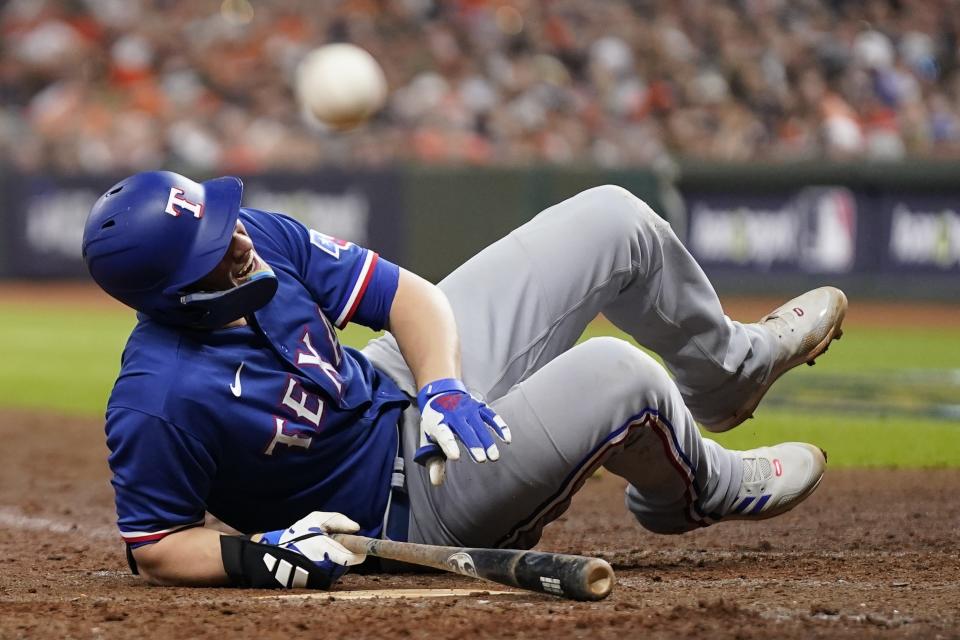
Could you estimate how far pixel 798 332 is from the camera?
3.75 metres

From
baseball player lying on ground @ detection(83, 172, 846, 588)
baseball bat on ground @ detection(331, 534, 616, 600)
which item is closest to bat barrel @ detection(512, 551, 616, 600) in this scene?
baseball bat on ground @ detection(331, 534, 616, 600)

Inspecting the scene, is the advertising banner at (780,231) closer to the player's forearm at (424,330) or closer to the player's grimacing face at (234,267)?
the player's forearm at (424,330)

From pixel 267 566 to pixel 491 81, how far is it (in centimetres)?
1229

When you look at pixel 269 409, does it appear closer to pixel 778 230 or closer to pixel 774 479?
pixel 774 479

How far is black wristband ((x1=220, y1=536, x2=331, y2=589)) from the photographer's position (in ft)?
9.55

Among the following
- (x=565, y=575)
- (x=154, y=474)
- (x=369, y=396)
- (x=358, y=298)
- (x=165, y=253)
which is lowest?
(x=565, y=575)

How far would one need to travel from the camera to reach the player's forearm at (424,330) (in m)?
3.01

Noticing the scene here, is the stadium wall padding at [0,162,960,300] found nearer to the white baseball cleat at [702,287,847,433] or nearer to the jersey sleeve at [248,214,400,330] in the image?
the white baseball cleat at [702,287,847,433]

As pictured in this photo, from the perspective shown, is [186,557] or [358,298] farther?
[358,298]

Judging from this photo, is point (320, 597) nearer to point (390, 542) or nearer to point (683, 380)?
point (390, 542)

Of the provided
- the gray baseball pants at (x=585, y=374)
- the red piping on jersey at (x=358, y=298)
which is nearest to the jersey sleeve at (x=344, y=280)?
the red piping on jersey at (x=358, y=298)

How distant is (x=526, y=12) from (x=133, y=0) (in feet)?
16.8

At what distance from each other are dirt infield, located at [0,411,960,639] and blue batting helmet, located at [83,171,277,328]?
62cm

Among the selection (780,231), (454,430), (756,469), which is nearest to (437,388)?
(454,430)
